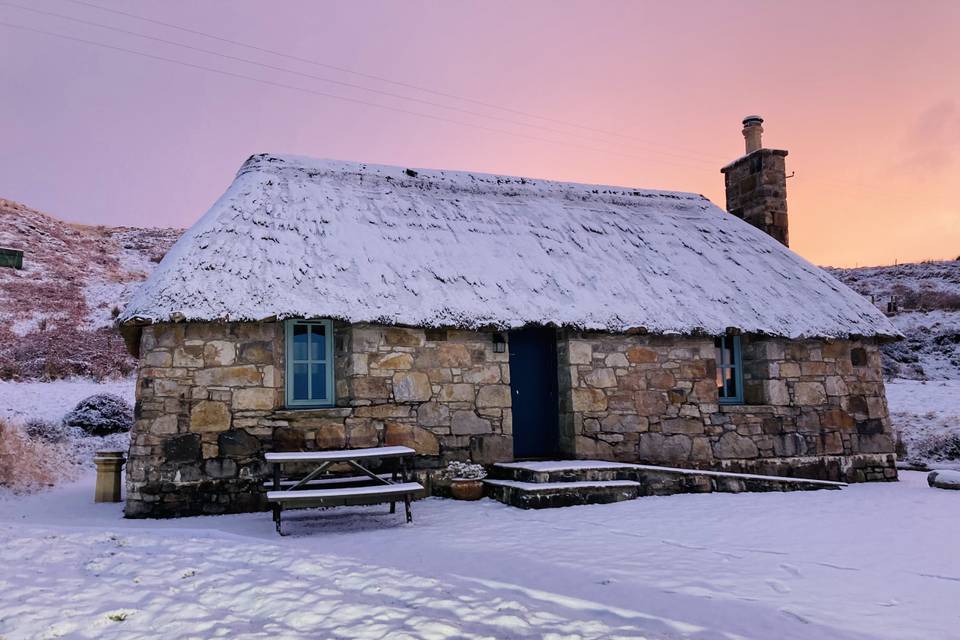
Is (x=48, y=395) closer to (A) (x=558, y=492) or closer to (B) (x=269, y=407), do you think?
(B) (x=269, y=407)

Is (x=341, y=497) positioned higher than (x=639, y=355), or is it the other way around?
(x=639, y=355)

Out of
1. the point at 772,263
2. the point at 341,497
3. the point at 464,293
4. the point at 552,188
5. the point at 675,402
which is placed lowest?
the point at 341,497

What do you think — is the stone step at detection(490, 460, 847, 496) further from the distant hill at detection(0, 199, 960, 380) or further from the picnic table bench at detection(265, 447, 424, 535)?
the distant hill at detection(0, 199, 960, 380)

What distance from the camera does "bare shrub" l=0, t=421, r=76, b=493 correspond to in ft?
32.1

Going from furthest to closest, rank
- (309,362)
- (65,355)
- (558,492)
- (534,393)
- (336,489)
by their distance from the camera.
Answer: (65,355)
(534,393)
(309,362)
(558,492)
(336,489)

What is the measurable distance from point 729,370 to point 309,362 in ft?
20.6

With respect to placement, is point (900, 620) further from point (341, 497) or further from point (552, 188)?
point (552, 188)

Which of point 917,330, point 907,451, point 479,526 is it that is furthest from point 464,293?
point 917,330

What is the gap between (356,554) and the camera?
5.59 meters

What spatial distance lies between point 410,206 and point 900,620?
317 inches

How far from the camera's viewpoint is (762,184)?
13.6 metres

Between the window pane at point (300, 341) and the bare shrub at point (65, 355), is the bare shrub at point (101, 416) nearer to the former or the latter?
the bare shrub at point (65, 355)

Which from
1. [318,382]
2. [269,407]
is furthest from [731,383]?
[269,407]

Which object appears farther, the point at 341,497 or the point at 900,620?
the point at 341,497
